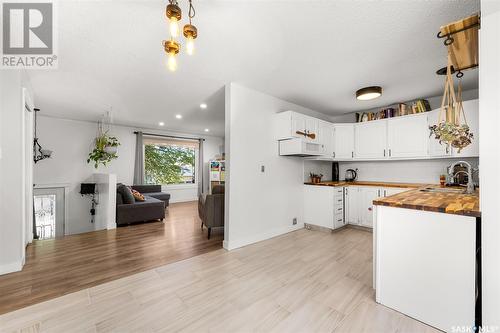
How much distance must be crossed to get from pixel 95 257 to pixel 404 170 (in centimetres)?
560

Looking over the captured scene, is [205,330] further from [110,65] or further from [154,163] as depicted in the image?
[154,163]

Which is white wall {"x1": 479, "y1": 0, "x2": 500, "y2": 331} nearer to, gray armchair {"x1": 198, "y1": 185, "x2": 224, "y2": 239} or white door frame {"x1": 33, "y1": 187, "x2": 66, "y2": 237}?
gray armchair {"x1": 198, "y1": 185, "x2": 224, "y2": 239}

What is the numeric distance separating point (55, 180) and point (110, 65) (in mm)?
4640

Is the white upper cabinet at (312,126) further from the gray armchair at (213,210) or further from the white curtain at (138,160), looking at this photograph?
the white curtain at (138,160)

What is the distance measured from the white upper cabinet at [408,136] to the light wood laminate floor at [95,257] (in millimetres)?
3731

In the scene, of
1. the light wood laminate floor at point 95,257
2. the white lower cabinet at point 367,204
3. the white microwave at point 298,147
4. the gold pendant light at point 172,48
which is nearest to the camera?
the gold pendant light at point 172,48

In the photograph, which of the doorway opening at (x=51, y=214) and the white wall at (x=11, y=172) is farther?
the doorway opening at (x=51, y=214)

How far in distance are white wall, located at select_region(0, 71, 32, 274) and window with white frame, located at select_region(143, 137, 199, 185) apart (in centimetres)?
432

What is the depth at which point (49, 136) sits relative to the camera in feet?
17.4

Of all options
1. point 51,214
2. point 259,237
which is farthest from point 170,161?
point 259,237

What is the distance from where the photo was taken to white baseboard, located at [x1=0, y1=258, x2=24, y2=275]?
2.36m

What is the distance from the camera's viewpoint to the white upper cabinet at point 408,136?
366 centimetres

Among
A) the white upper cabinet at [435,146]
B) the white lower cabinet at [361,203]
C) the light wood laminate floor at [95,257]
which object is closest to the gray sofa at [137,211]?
the light wood laminate floor at [95,257]

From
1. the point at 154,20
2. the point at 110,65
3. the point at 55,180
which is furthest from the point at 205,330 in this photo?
the point at 55,180
